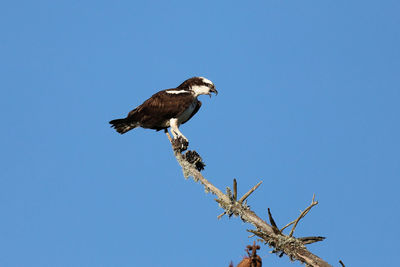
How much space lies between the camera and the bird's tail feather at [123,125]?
530 inches

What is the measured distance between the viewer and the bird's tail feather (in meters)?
13.5

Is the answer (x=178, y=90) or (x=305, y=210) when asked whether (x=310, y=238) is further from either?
(x=178, y=90)

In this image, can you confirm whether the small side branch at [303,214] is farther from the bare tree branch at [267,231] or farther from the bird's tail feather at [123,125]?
the bird's tail feather at [123,125]

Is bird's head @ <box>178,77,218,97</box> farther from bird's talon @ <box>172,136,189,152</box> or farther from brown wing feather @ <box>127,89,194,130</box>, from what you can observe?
bird's talon @ <box>172,136,189,152</box>

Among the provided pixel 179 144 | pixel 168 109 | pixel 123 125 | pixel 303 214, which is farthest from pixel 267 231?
pixel 123 125

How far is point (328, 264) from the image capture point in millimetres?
6227

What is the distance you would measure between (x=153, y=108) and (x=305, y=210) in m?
7.07

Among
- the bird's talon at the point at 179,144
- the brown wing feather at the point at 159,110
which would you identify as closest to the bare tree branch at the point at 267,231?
the bird's talon at the point at 179,144

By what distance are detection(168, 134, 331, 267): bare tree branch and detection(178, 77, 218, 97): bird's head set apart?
4.64 metres

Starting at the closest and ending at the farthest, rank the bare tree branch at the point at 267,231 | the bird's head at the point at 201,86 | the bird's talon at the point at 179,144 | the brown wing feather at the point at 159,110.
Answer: the bare tree branch at the point at 267,231 → the bird's talon at the point at 179,144 → the brown wing feather at the point at 159,110 → the bird's head at the point at 201,86

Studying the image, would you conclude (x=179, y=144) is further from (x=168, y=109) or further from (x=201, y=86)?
(x=201, y=86)

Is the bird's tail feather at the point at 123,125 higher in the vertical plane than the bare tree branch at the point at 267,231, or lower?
higher

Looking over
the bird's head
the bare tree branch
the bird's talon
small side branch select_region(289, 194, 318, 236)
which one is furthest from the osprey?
small side branch select_region(289, 194, 318, 236)

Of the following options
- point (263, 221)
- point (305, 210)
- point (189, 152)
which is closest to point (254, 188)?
point (263, 221)
